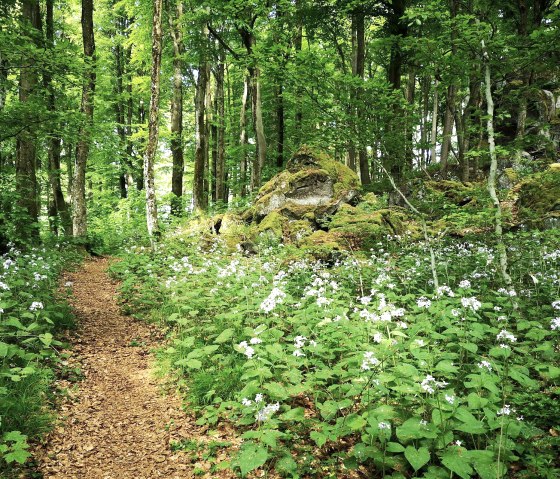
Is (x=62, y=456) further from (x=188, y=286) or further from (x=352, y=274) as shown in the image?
(x=352, y=274)

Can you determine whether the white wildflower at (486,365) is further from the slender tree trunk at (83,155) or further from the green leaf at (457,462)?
the slender tree trunk at (83,155)

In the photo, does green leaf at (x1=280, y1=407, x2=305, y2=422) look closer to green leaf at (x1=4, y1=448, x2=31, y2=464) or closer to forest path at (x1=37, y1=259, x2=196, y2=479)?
forest path at (x1=37, y1=259, x2=196, y2=479)

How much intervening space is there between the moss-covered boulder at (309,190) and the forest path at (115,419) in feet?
21.2

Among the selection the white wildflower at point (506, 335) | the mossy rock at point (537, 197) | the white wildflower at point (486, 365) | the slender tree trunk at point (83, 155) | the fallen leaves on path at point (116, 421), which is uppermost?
the slender tree trunk at point (83, 155)

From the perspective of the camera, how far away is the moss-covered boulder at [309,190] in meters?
11.9

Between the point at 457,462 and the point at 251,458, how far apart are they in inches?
58.8

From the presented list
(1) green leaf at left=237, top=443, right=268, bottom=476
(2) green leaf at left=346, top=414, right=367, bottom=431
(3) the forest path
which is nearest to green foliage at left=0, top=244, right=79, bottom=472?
(3) the forest path

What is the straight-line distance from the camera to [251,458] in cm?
277

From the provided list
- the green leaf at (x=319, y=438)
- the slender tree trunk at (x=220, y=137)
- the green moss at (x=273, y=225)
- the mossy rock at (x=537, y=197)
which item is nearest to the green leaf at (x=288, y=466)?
the green leaf at (x=319, y=438)

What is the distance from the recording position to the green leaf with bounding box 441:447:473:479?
251cm

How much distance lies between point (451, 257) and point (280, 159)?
37.1 feet

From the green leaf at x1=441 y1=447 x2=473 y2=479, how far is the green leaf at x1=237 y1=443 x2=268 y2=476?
131 centimetres

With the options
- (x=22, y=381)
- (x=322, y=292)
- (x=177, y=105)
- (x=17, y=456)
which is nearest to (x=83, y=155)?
(x=177, y=105)

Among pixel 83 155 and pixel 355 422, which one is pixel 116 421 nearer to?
pixel 355 422
